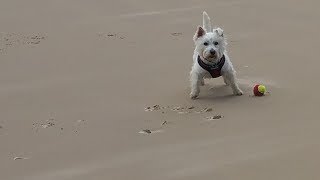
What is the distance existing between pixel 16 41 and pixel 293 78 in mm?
3850

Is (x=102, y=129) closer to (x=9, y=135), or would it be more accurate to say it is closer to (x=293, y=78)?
(x=9, y=135)

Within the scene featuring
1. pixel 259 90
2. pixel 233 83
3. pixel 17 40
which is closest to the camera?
pixel 259 90

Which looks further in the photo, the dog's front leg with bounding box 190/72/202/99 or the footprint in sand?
the footprint in sand

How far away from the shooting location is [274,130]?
15.2 feet

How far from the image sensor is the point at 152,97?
228 inches

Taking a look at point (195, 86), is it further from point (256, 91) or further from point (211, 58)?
point (256, 91)

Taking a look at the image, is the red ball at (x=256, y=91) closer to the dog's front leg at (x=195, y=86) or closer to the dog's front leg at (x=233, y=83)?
the dog's front leg at (x=233, y=83)

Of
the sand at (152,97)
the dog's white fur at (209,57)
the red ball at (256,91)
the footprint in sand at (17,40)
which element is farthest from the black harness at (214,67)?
the footprint in sand at (17,40)

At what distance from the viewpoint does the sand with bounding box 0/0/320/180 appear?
4.18m

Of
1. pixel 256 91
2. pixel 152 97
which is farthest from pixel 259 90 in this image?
pixel 152 97

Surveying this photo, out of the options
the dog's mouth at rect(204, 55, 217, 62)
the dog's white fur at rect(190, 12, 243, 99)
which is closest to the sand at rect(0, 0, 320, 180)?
the dog's white fur at rect(190, 12, 243, 99)

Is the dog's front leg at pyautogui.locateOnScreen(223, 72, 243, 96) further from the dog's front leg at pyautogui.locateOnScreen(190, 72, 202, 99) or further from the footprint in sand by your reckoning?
the footprint in sand

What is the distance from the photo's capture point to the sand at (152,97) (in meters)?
4.18

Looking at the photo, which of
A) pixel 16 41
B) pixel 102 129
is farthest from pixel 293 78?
pixel 16 41
